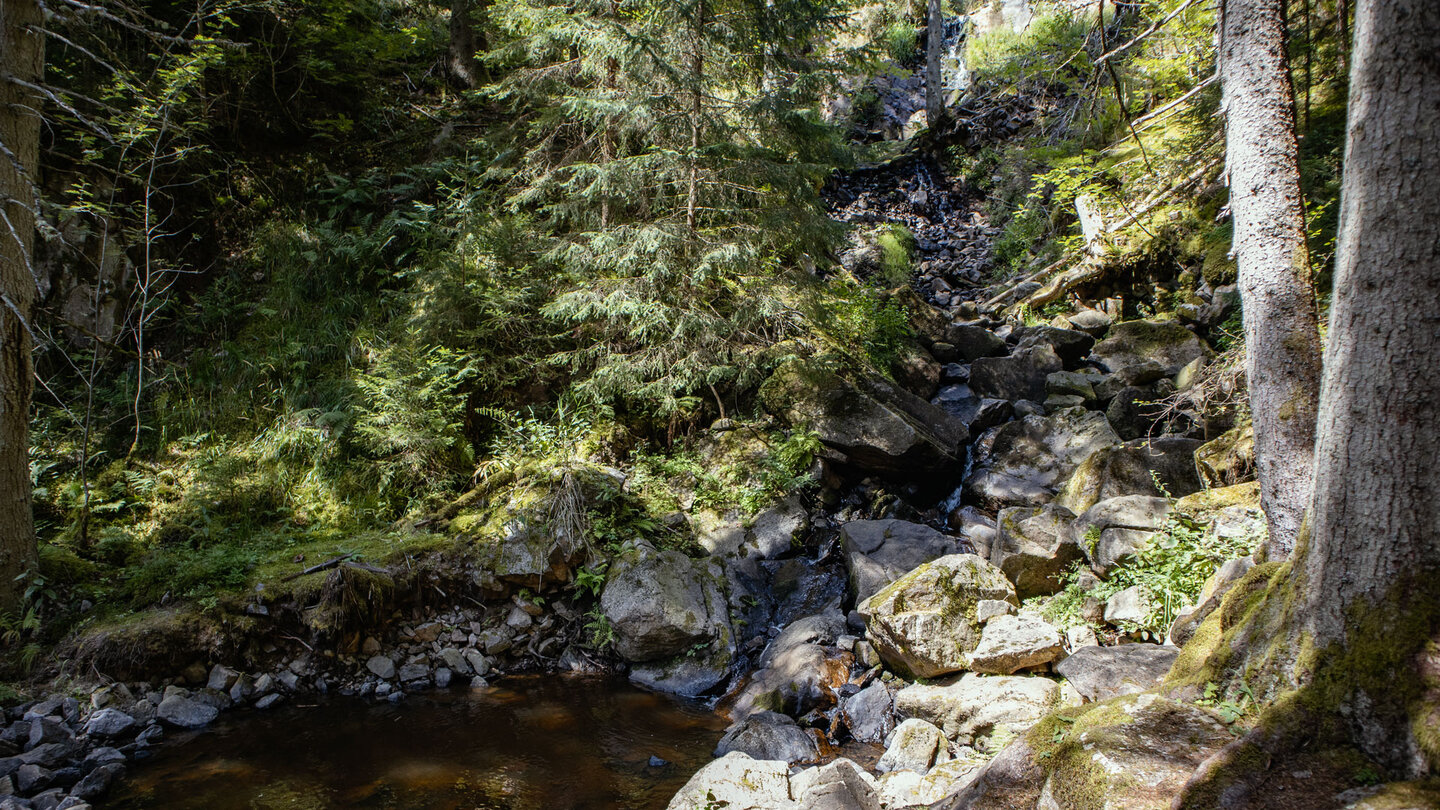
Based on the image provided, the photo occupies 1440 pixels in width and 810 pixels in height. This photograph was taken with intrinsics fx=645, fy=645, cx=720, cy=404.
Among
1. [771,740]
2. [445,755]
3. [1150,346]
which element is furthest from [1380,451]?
[1150,346]

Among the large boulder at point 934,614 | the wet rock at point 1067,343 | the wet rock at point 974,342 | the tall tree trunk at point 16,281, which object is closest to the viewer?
the large boulder at point 934,614

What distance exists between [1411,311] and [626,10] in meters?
10.1

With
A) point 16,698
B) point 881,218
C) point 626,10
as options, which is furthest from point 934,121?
point 16,698

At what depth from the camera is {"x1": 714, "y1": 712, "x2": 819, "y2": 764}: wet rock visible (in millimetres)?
5594

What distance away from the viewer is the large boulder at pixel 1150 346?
10.3 m

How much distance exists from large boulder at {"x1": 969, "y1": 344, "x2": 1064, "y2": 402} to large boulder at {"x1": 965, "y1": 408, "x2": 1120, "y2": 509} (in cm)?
160

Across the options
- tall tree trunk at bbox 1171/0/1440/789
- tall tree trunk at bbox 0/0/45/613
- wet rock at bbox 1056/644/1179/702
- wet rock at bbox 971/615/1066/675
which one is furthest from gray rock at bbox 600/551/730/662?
tall tree trunk at bbox 0/0/45/613

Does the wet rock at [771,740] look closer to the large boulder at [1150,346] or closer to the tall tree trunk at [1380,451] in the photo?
the tall tree trunk at [1380,451]

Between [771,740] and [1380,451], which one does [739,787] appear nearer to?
[771,740]

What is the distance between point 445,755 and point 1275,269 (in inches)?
297

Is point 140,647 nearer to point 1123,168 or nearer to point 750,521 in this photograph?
point 750,521

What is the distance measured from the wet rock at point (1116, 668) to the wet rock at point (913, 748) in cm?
115

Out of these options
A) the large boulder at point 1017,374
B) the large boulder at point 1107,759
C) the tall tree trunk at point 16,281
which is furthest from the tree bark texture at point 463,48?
the large boulder at point 1107,759

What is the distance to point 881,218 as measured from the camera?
2034 centimetres
